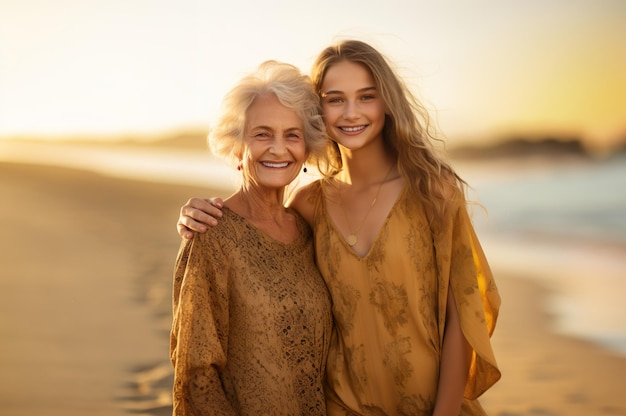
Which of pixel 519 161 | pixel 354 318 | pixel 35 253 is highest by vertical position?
pixel 519 161

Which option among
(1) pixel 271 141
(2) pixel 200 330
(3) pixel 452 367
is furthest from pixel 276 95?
(3) pixel 452 367

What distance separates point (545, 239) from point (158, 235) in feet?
21.7

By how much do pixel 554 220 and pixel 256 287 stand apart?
13794 millimetres

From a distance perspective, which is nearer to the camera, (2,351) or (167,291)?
(2,351)

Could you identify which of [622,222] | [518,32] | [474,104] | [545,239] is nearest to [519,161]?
[474,104]

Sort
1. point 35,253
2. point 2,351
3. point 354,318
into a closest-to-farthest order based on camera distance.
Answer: point 354,318 < point 2,351 < point 35,253

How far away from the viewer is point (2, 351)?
5613 mm

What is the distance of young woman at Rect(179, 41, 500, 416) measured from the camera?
3027 mm

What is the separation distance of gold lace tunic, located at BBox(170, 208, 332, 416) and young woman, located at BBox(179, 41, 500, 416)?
13 centimetres

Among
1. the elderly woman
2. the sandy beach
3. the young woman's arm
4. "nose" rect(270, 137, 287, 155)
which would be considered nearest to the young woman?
the young woman's arm

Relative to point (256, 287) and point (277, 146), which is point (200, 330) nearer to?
point (256, 287)

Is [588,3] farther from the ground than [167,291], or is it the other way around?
[588,3]

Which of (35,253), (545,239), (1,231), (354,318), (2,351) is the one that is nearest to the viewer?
(354,318)

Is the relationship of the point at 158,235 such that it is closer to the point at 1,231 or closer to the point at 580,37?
the point at 1,231
